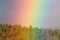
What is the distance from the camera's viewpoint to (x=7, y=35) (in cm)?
125

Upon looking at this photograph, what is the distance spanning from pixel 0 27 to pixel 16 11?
0.26 m

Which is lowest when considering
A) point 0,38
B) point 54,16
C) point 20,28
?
point 0,38

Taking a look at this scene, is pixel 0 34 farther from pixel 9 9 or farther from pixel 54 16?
pixel 54 16

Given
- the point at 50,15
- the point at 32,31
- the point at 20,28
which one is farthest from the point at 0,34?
the point at 50,15

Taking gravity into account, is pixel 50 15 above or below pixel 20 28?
above

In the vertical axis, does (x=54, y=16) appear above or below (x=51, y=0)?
below

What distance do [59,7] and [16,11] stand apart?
19.8 inches

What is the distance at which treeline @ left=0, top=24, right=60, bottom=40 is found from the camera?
4.11 feet

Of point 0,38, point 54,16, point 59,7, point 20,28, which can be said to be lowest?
point 0,38

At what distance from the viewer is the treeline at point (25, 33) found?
125cm

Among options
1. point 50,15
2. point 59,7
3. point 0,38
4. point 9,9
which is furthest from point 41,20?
point 0,38

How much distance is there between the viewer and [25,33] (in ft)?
4.16

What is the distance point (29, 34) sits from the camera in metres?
1.27

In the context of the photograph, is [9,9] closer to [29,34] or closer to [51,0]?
[29,34]
